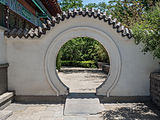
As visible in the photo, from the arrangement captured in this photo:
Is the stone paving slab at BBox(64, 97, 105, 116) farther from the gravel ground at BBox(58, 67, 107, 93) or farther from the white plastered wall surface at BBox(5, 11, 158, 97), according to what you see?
the gravel ground at BBox(58, 67, 107, 93)

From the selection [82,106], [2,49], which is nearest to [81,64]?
[2,49]

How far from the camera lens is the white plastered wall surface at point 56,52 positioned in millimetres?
6461

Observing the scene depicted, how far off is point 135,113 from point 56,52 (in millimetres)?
3361

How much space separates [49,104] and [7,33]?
2907 mm

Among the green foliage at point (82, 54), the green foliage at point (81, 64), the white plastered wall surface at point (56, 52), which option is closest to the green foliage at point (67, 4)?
the green foliage at point (82, 54)

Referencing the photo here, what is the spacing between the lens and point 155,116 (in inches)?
202

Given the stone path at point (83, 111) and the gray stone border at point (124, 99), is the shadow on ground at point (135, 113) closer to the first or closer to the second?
the stone path at point (83, 111)

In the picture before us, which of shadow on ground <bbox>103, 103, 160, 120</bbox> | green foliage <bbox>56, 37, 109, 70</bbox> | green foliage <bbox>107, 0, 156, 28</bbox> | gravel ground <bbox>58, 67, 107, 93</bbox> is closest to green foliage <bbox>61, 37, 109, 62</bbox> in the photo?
green foliage <bbox>56, 37, 109, 70</bbox>

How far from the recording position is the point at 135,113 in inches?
211

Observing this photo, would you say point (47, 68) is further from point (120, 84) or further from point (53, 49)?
point (120, 84)

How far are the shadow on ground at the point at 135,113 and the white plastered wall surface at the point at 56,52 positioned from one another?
30.4 inches

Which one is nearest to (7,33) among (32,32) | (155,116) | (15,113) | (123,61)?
(32,32)

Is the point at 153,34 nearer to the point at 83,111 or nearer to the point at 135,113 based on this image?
the point at 135,113

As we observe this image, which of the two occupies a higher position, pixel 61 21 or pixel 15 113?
pixel 61 21
